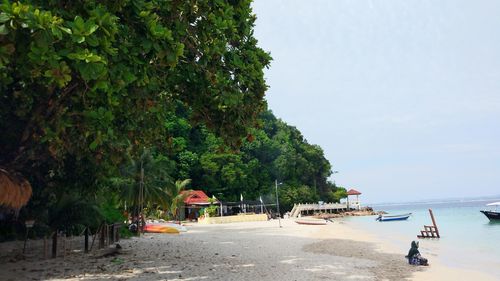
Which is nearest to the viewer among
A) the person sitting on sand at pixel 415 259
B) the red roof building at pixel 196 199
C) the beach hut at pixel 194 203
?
the person sitting on sand at pixel 415 259

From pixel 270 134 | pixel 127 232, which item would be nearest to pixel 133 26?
pixel 127 232

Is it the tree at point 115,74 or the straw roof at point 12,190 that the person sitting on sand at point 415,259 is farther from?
the straw roof at point 12,190

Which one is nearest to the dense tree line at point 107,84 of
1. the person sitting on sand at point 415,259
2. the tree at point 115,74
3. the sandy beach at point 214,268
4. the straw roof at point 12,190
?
the tree at point 115,74

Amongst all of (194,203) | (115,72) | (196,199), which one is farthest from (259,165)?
(115,72)

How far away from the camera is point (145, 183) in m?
27.6

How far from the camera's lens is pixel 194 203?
49.5 meters

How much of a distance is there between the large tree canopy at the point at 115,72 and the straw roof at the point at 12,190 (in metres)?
0.74

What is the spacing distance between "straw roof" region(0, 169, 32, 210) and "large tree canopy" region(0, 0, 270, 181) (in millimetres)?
739

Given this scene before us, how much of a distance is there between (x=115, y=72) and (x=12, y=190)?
411 cm

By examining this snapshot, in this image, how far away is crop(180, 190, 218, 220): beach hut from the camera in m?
49.4

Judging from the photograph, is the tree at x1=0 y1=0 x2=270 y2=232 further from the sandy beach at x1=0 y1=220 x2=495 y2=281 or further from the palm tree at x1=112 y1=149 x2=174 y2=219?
the palm tree at x1=112 y1=149 x2=174 y2=219

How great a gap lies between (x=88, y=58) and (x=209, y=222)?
133 ft

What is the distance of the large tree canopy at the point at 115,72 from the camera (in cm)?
424

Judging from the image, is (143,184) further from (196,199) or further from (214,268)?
(196,199)
